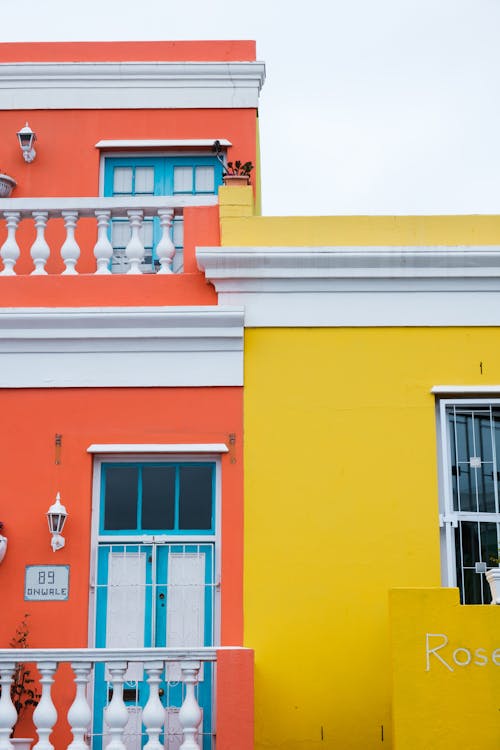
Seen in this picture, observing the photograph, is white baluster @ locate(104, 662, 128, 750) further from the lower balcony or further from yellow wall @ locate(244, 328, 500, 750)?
yellow wall @ locate(244, 328, 500, 750)

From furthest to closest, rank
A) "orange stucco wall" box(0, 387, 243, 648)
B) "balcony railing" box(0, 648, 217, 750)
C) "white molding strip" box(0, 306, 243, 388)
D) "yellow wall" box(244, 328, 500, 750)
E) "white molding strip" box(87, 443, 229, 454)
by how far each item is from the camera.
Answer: "white molding strip" box(0, 306, 243, 388) < "white molding strip" box(87, 443, 229, 454) < "orange stucco wall" box(0, 387, 243, 648) < "yellow wall" box(244, 328, 500, 750) < "balcony railing" box(0, 648, 217, 750)

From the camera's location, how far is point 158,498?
932cm

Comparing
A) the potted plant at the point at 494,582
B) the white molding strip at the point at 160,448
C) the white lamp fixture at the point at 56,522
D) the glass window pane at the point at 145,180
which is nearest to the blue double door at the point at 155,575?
the white molding strip at the point at 160,448

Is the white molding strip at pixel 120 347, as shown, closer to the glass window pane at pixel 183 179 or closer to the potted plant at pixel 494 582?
the potted plant at pixel 494 582

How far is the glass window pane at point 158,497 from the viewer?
9.27 meters

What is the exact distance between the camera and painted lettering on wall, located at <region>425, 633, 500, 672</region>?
786cm

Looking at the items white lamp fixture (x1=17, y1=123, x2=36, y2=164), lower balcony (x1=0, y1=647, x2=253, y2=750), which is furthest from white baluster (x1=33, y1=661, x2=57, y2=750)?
white lamp fixture (x1=17, y1=123, x2=36, y2=164)

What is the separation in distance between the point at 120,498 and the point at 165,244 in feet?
6.94

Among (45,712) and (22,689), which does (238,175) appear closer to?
(22,689)

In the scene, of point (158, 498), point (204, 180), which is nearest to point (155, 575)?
point (158, 498)

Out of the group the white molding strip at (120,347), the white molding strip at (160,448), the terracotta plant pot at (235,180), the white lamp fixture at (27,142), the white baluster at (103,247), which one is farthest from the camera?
the white lamp fixture at (27,142)

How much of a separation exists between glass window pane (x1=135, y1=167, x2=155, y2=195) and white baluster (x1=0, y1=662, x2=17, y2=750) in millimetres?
5639

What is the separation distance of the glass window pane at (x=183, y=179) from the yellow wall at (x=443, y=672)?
5598 millimetres

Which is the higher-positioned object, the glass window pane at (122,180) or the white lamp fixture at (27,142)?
the white lamp fixture at (27,142)
